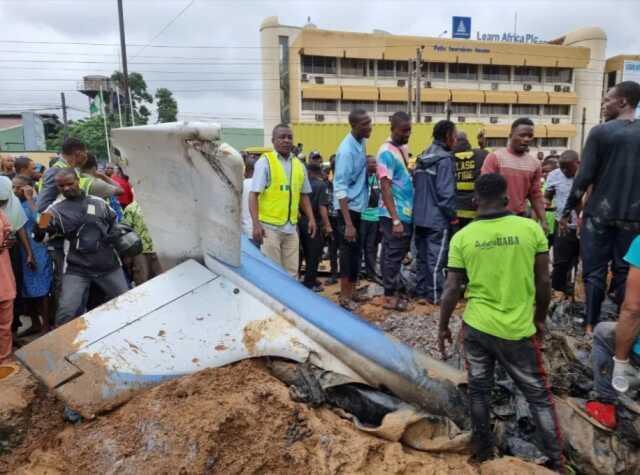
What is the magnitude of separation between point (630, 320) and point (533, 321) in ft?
1.55

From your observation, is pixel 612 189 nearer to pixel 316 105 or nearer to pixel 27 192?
pixel 27 192

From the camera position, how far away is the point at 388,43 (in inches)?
1435

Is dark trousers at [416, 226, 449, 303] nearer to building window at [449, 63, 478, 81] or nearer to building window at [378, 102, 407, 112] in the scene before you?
building window at [378, 102, 407, 112]

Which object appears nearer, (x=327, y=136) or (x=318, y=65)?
(x=327, y=136)

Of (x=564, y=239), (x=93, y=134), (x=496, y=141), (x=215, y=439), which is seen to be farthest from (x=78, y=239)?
(x=496, y=141)

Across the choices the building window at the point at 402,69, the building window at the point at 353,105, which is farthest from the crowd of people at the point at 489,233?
the building window at the point at 402,69

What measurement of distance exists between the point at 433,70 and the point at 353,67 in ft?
24.3

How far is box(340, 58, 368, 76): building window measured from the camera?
36438 mm

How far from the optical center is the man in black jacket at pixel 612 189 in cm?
322

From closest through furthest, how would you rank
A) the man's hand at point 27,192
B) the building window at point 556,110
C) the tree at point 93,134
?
the man's hand at point 27,192 → the tree at point 93,134 → the building window at point 556,110

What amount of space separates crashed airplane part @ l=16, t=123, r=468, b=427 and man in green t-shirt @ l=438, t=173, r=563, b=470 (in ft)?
0.83

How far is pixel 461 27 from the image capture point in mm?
43344

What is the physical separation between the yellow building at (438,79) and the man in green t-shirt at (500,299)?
32.1 metres

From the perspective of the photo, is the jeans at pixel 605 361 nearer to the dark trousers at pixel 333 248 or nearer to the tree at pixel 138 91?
the dark trousers at pixel 333 248
